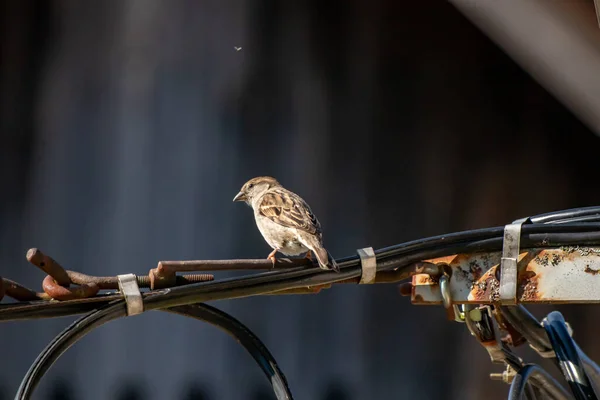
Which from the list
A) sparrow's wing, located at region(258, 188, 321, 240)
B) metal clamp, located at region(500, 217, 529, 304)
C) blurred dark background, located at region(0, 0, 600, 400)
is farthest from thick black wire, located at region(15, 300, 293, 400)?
blurred dark background, located at region(0, 0, 600, 400)

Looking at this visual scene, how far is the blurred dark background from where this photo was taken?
8.40 metres

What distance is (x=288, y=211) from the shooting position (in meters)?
4.94

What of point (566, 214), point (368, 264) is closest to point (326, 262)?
point (368, 264)

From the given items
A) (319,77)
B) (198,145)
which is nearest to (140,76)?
(198,145)

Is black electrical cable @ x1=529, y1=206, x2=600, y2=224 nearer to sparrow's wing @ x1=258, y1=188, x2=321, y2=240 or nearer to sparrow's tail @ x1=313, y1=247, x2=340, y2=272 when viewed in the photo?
sparrow's tail @ x1=313, y1=247, x2=340, y2=272

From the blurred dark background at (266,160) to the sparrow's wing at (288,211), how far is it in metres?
3.09

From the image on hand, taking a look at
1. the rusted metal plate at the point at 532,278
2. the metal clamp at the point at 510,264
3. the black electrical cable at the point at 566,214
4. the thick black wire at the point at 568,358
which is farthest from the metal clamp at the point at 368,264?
the thick black wire at the point at 568,358

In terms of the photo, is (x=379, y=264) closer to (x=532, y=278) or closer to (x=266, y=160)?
(x=532, y=278)

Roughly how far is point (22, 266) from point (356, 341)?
2.58m

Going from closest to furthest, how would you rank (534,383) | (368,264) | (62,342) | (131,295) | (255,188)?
1. (62,342)
2. (131,295)
3. (368,264)
4. (534,383)
5. (255,188)

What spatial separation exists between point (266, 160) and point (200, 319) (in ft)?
17.3

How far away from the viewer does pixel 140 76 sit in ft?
28.0

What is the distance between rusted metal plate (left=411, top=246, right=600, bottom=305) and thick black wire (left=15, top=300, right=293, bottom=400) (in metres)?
0.56

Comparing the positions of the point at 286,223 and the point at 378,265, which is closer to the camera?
the point at 378,265
